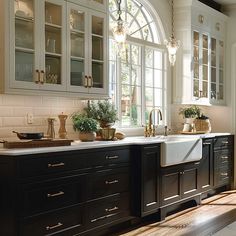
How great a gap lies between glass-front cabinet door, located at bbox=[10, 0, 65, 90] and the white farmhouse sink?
1.48m

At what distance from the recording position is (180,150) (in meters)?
4.99

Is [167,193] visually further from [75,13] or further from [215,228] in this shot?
[75,13]

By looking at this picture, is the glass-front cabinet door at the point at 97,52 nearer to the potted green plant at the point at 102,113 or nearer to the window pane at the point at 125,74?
the potted green plant at the point at 102,113

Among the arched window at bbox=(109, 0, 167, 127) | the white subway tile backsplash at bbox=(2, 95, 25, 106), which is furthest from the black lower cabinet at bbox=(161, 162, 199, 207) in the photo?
the white subway tile backsplash at bbox=(2, 95, 25, 106)

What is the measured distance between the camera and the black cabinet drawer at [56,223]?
326 cm

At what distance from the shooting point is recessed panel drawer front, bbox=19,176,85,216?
324 cm

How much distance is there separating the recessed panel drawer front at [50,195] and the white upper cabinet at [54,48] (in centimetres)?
84

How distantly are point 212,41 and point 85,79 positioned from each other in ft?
10.6

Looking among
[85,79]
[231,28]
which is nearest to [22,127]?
[85,79]

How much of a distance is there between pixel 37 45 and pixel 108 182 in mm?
1473

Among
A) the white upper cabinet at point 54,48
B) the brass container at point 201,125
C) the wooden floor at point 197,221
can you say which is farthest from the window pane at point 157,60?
the wooden floor at point 197,221

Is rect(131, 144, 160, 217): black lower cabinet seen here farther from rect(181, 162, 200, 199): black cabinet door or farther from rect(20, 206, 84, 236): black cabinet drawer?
rect(20, 206, 84, 236): black cabinet drawer

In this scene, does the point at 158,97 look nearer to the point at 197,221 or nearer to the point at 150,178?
the point at 150,178

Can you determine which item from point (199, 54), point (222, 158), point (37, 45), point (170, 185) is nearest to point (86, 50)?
point (37, 45)
